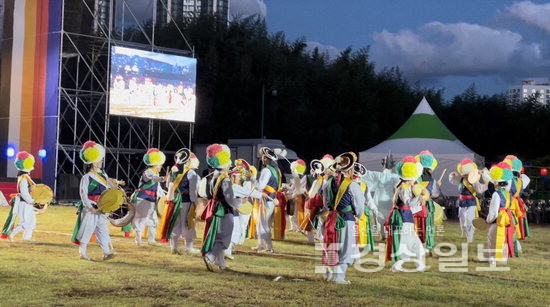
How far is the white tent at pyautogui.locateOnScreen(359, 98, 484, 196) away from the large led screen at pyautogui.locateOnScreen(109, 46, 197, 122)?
7.11m

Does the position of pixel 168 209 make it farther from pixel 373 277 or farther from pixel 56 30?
pixel 56 30

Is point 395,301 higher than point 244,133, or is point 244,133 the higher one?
point 244,133

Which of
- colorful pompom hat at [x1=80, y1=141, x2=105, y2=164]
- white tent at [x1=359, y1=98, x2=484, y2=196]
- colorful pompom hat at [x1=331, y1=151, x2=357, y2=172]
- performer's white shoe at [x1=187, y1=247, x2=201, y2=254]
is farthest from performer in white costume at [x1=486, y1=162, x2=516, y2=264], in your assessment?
white tent at [x1=359, y1=98, x2=484, y2=196]

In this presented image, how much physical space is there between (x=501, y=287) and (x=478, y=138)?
136 feet

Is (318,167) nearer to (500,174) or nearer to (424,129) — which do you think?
(500,174)

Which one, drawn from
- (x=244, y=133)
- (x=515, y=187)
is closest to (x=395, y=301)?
(x=515, y=187)

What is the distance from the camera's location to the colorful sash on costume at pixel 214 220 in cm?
1068

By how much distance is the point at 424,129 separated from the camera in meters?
30.0

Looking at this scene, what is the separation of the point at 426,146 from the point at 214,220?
19.6 m

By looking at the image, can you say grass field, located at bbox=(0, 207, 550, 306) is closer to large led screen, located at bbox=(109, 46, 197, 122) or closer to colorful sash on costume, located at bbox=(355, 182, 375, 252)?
colorful sash on costume, located at bbox=(355, 182, 375, 252)

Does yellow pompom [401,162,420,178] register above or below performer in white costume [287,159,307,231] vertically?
above

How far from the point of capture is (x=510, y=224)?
478 inches

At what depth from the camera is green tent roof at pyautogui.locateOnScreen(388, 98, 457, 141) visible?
29.9 metres

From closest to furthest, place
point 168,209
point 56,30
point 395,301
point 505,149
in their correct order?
1. point 395,301
2. point 168,209
3. point 56,30
4. point 505,149
